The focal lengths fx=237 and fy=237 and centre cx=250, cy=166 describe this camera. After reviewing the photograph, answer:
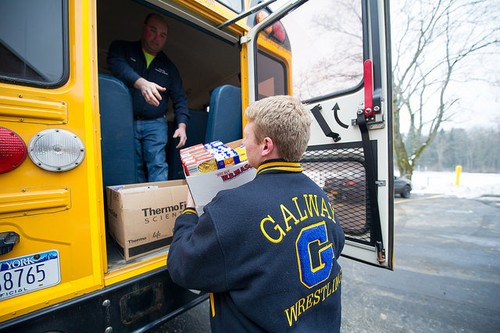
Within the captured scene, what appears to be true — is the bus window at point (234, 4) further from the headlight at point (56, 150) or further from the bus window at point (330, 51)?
the headlight at point (56, 150)

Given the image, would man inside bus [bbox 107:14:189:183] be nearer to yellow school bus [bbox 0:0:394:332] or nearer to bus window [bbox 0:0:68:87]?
yellow school bus [bbox 0:0:394:332]

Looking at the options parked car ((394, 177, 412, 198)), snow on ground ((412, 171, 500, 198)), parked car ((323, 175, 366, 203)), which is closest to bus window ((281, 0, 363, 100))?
parked car ((323, 175, 366, 203))

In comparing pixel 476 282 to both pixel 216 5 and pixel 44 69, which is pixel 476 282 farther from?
pixel 44 69

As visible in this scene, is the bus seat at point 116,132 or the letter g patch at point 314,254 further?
the bus seat at point 116,132

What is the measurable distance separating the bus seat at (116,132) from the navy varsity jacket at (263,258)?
1011 mm

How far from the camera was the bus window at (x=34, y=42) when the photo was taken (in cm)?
97

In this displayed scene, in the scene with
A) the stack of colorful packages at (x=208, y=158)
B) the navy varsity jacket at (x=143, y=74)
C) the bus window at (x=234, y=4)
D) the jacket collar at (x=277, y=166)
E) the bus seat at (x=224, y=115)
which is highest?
the bus window at (x=234, y=4)

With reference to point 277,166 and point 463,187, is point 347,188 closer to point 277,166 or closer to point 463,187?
point 277,166

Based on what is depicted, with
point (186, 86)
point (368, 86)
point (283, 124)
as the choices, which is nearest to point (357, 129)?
point (368, 86)

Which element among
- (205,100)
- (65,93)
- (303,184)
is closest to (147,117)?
(65,93)

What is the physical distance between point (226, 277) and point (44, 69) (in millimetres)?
1185

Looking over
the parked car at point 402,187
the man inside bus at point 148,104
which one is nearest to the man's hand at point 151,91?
the man inside bus at point 148,104

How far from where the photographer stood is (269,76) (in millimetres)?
2402

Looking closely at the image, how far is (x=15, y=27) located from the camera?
0.99 metres
